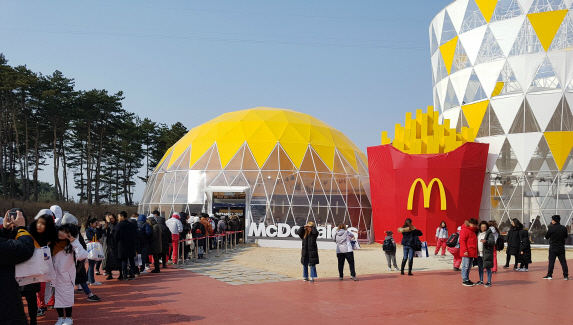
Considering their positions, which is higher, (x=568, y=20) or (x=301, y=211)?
(x=568, y=20)

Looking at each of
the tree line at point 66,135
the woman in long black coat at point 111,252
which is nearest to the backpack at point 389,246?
the woman in long black coat at point 111,252

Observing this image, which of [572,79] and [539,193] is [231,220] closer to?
[539,193]

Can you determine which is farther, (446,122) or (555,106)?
(446,122)

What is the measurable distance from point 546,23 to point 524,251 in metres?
17.0

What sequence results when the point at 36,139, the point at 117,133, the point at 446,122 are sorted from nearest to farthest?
the point at 446,122 < the point at 36,139 < the point at 117,133

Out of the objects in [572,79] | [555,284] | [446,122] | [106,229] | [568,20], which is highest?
[568,20]

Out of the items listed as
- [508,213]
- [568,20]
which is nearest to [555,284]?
[508,213]

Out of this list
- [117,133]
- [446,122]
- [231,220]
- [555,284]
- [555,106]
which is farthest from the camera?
[117,133]

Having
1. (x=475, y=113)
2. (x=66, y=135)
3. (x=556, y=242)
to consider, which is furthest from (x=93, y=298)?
(x=66, y=135)

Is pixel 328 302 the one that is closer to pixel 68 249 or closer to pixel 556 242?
pixel 68 249

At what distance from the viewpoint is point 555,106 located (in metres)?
25.5

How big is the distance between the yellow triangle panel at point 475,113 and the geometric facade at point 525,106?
60 millimetres

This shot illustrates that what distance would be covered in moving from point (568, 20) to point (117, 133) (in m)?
48.6

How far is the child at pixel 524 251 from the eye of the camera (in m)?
15.1
